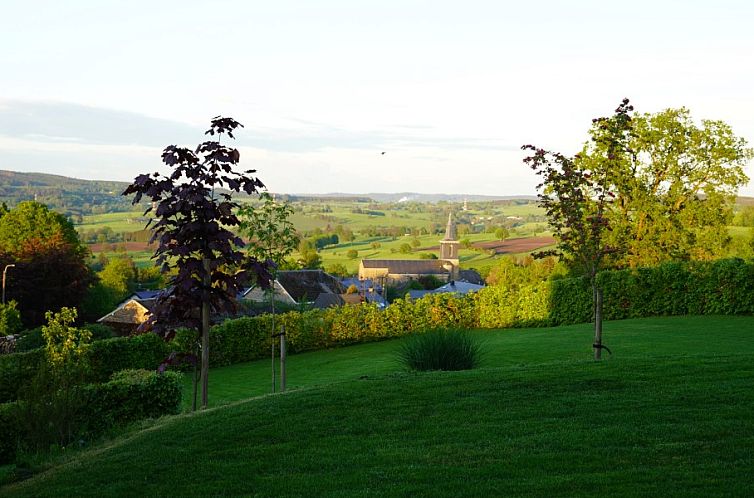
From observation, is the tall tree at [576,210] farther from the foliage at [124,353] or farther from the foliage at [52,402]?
the foliage at [124,353]

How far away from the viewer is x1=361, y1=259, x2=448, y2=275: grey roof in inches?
4532

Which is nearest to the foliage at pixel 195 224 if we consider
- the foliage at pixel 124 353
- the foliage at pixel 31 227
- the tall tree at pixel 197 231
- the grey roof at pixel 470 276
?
the tall tree at pixel 197 231

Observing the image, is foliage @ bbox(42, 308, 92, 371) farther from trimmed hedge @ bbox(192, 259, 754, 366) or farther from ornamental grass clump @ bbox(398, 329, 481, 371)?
trimmed hedge @ bbox(192, 259, 754, 366)

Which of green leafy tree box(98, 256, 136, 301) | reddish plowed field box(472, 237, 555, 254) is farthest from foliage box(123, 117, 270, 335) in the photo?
reddish plowed field box(472, 237, 555, 254)

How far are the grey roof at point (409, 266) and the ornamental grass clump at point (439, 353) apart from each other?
327ft

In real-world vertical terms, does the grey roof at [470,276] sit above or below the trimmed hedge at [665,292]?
below

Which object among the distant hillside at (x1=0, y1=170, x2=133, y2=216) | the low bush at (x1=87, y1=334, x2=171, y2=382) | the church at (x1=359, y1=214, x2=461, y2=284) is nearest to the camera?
the low bush at (x1=87, y1=334, x2=171, y2=382)

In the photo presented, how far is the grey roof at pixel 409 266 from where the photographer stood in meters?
115

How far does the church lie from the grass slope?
98515 millimetres

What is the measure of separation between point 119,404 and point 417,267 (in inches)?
4157

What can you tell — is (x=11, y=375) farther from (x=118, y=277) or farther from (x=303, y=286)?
(x=118, y=277)

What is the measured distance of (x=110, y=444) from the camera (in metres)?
9.59

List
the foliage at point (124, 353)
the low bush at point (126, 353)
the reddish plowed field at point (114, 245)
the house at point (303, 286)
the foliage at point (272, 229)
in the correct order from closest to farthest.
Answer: the foliage at point (272, 229) < the foliage at point (124, 353) < the low bush at point (126, 353) < the house at point (303, 286) < the reddish plowed field at point (114, 245)

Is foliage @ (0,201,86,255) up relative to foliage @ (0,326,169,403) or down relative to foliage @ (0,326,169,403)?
up
